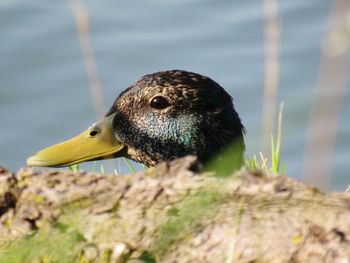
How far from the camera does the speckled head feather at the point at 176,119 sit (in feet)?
17.6

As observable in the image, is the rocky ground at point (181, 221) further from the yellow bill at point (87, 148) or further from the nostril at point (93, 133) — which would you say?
the nostril at point (93, 133)

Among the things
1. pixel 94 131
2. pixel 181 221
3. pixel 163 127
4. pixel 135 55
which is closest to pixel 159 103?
pixel 163 127

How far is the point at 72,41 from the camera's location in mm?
9492

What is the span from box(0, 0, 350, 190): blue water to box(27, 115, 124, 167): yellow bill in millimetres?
2740

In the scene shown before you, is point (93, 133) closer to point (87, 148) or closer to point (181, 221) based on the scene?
point (87, 148)

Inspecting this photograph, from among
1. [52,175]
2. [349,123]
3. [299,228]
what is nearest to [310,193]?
[299,228]

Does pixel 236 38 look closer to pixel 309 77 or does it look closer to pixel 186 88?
pixel 309 77

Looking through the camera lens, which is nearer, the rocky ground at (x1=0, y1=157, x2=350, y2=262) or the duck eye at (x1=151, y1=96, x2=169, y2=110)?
the rocky ground at (x1=0, y1=157, x2=350, y2=262)

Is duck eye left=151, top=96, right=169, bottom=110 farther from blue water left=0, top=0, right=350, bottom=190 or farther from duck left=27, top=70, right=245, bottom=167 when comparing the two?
blue water left=0, top=0, right=350, bottom=190

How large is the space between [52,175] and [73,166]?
2312mm

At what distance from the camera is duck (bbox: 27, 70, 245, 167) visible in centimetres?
537

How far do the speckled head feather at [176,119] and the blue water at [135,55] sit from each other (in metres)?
2.87

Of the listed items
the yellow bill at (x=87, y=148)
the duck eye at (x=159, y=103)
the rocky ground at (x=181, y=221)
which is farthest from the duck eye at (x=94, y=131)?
the rocky ground at (x=181, y=221)

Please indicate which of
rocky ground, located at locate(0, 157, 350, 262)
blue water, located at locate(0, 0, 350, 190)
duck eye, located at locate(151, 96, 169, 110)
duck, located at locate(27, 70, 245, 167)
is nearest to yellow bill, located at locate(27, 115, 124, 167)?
duck, located at locate(27, 70, 245, 167)
